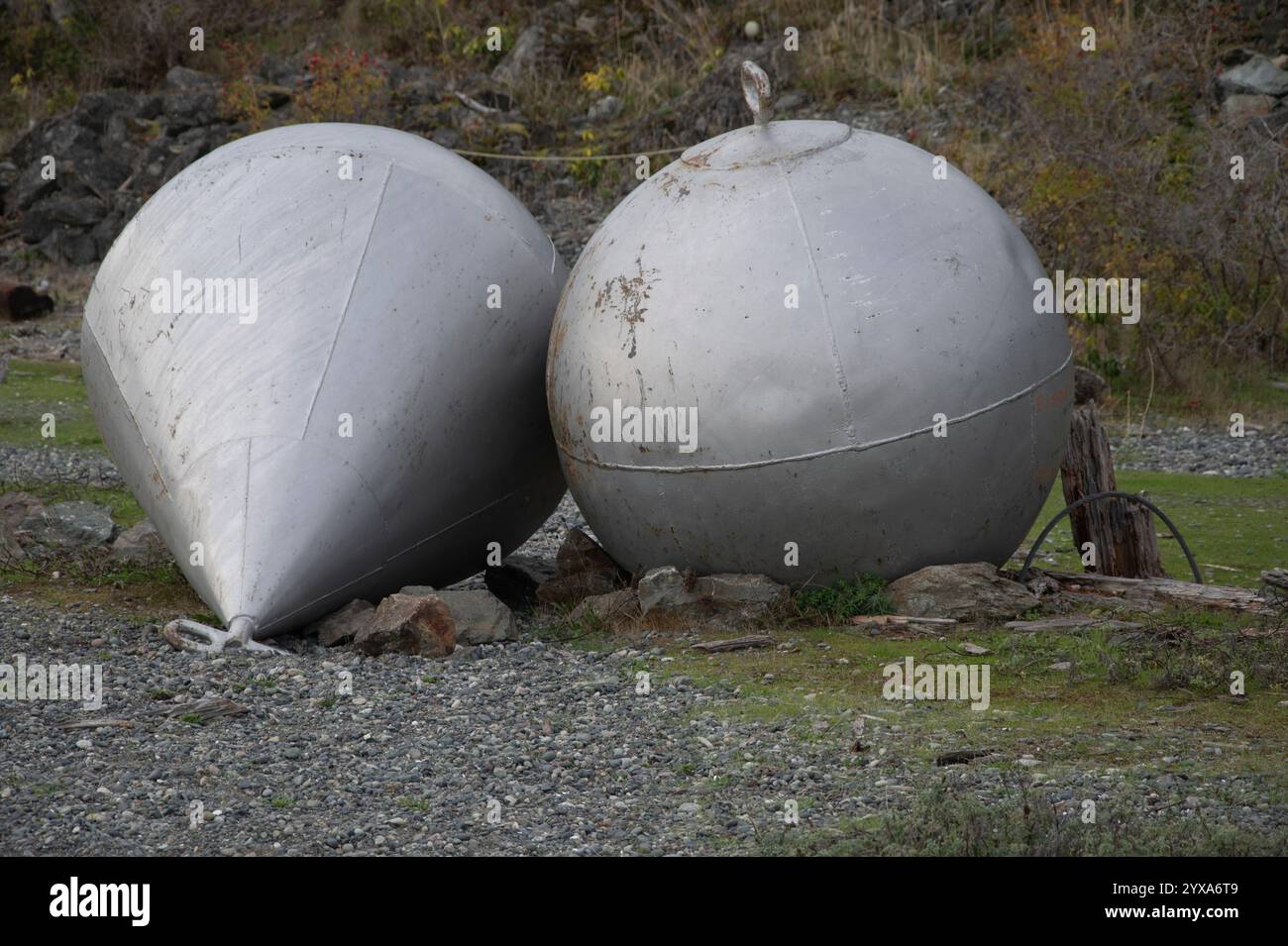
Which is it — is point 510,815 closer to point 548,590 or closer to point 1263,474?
point 548,590

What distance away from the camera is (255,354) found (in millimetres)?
7676

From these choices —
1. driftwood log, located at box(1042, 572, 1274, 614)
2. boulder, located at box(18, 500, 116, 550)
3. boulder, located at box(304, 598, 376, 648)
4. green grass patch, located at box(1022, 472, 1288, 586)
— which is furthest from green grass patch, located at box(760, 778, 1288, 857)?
boulder, located at box(18, 500, 116, 550)

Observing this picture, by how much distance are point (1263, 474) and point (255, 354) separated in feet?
29.1

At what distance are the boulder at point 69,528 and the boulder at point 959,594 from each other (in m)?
5.09

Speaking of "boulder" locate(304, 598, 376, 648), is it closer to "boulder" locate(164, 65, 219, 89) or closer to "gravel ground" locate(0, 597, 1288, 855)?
"gravel ground" locate(0, 597, 1288, 855)

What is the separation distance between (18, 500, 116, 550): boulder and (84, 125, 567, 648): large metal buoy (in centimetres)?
157

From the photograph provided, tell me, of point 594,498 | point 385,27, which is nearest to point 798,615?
point 594,498

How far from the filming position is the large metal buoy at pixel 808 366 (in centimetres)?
725

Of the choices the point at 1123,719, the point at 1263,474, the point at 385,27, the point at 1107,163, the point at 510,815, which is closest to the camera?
the point at 510,815

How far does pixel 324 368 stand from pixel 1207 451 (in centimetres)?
910

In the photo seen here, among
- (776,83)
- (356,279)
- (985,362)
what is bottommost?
(985,362)

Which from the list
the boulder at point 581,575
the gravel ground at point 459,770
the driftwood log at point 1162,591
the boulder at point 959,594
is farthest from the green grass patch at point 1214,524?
the gravel ground at point 459,770

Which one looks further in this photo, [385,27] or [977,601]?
[385,27]

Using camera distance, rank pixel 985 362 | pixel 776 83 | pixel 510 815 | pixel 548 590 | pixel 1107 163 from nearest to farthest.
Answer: pixel 510 815 → pixel 985 362 → pixel 548 590 → pixel 1107 163 → pixel 776 83
